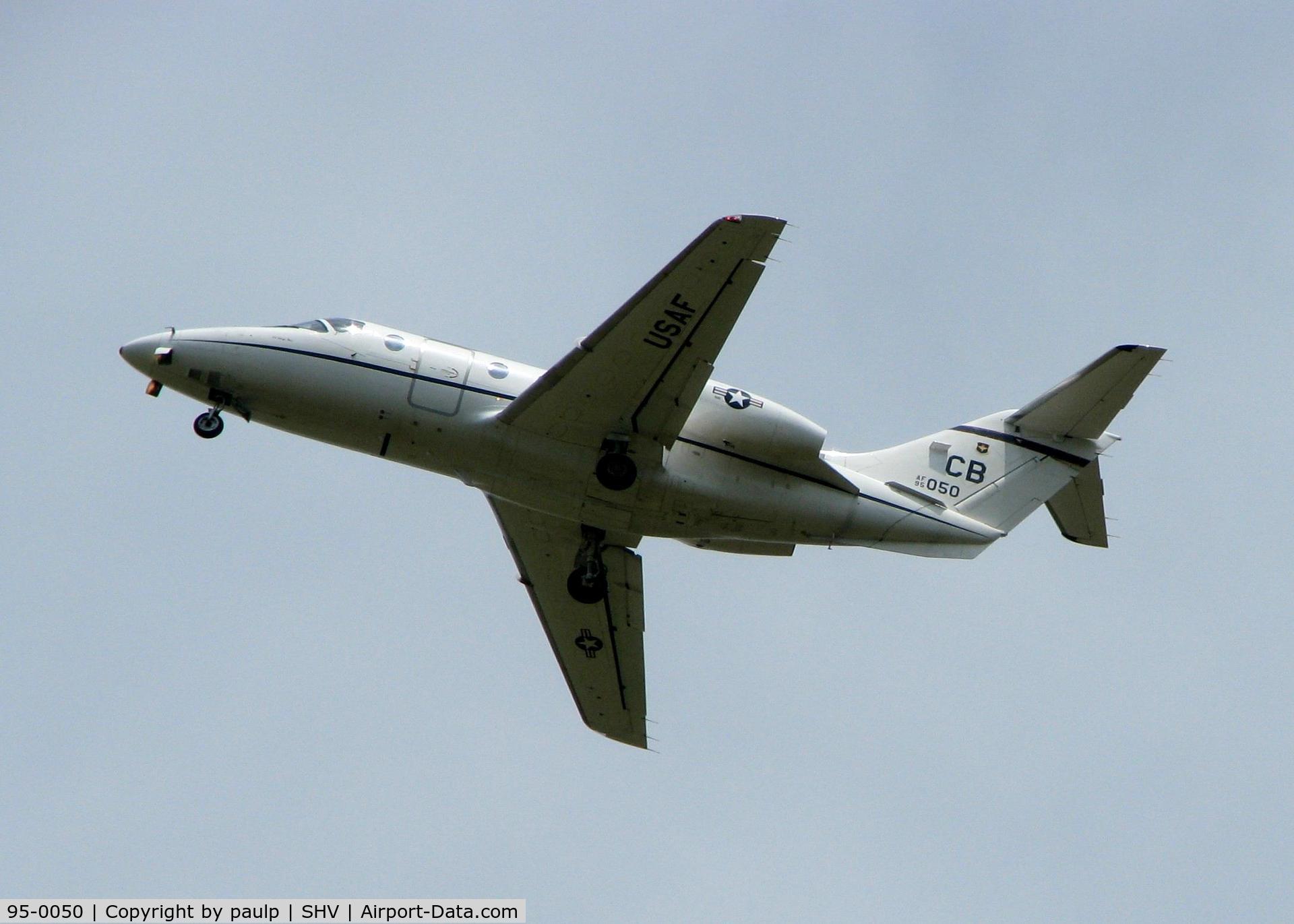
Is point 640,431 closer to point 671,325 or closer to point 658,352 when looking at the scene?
point 658,352

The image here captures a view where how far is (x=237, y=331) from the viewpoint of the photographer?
85.5ft

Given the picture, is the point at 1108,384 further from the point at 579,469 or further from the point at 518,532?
the point at 518,532

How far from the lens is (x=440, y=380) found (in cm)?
2559

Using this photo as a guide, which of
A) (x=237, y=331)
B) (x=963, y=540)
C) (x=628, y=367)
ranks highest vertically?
(x=237, y=331)

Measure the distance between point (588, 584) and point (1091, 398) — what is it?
997cm

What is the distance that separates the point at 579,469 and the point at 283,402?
5.29 m

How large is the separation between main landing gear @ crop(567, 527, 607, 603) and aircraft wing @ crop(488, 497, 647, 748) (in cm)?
56

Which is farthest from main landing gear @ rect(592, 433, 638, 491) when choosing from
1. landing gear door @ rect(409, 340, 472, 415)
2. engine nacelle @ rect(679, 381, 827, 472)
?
landing gear door @ rect(409, 340, 472, 415)

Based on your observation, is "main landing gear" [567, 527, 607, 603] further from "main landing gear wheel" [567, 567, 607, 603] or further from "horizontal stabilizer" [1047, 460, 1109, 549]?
"horizontal stabilizer" [1047, 460, 1109, 549]

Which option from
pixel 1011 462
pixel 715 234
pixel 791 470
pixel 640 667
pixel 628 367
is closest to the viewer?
pixel 715 234

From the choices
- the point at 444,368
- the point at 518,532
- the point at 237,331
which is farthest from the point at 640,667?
the point at 237,331

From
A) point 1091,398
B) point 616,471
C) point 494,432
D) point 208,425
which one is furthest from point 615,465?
point 1091,398

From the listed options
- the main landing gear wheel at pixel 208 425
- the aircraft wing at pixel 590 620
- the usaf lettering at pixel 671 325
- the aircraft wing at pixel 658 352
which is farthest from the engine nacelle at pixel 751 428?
the main landing gear wheel at pixel 208 425

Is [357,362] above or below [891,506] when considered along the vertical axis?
above
